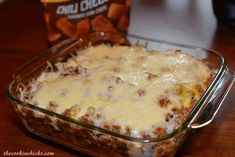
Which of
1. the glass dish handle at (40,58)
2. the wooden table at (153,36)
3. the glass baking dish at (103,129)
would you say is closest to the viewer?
the glass baking dish at (103,129)

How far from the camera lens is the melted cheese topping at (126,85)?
2.13 feet

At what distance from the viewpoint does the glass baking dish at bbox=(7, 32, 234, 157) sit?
0.60 m

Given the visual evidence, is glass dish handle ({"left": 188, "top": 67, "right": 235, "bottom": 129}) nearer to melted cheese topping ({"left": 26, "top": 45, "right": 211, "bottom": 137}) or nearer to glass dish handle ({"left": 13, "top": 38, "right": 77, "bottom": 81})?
melted cheese topping ({"left": 26, "top": 45, "right": 211, "bottom": 137})

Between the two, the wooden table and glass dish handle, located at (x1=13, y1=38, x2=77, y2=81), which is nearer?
the wooden table

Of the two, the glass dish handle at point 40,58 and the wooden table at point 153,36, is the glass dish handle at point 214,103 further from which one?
the glass dish handle at point 40,58

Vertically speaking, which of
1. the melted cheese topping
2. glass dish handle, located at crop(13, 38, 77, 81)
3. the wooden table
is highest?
the melted cheese topping

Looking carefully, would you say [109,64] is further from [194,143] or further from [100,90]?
[194,143]

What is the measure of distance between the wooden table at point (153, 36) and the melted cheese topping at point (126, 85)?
9 centimetres

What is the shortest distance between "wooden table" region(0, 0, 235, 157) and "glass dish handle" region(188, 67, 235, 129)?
A: 0.02 meters

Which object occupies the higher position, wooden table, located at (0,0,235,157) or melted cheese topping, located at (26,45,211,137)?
melted cheese topping, located at (26,45,211,137)

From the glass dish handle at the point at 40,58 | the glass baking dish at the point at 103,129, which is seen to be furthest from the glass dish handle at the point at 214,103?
the glass dish handle at the point at 40,58

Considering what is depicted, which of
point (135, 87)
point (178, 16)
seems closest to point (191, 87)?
point (135, 87)

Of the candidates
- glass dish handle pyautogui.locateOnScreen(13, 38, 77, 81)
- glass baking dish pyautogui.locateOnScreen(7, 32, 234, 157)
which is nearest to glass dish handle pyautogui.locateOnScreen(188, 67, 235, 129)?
glass baking dish pyautogui.locateOnScreen(7, 32, 234, 157)

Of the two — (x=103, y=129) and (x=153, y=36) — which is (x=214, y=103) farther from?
(x=153, y=36)
